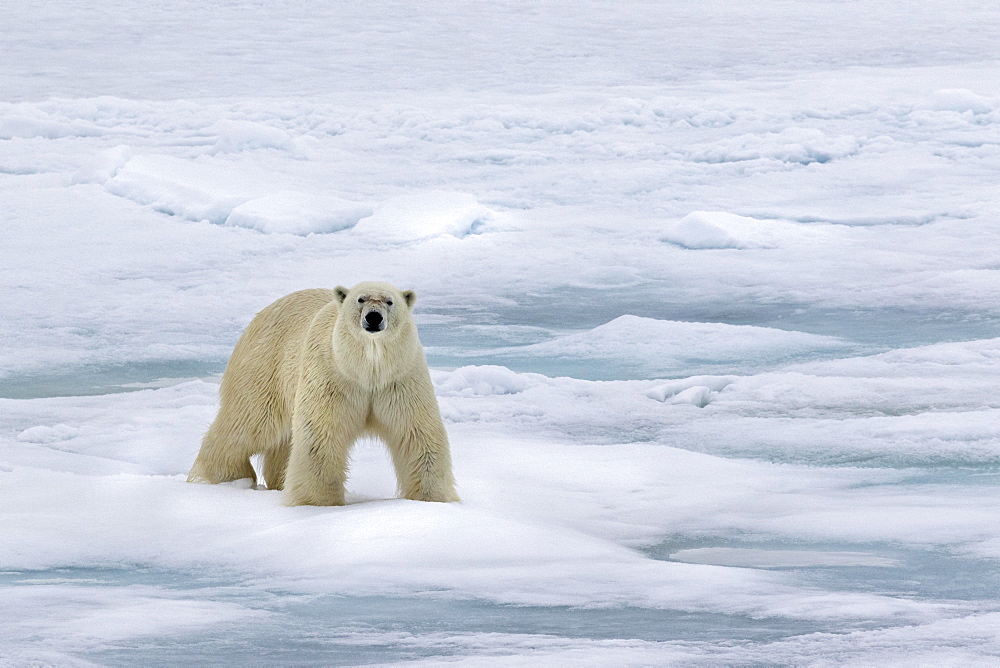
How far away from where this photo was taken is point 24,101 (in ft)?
60.3

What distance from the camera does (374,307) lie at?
3.90 meters

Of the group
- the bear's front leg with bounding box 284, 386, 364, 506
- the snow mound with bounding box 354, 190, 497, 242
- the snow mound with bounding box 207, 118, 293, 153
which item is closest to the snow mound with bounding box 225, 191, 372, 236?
the snow mound with bounding box 354, 190, 497, 242

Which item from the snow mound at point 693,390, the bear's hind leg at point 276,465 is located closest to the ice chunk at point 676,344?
the snow mound at point 693,390

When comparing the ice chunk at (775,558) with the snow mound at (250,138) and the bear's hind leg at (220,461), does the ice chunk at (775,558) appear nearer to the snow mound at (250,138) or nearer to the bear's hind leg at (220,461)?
the bear's hind leg at (220,461)

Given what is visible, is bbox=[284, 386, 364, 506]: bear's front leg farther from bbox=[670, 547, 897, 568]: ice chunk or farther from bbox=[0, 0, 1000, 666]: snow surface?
bbox=[670, 547, 897, 568]: ice chunk

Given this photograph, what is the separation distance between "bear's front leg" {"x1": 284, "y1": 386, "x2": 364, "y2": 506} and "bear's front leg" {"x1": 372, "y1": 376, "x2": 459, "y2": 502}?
0.33ft

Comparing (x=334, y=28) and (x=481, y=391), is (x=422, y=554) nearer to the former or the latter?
(x=481, y=391)

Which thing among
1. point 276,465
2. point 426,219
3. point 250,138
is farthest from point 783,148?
point 276,465

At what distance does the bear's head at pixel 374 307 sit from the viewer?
3881 millimetres

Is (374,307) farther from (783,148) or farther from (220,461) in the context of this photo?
(783,148)

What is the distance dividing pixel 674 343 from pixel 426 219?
4.71m

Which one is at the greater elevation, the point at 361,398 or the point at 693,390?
the point at 693,390

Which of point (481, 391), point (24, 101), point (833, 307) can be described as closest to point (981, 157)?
point (833, 307)

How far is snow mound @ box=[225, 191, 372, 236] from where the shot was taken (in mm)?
11961
